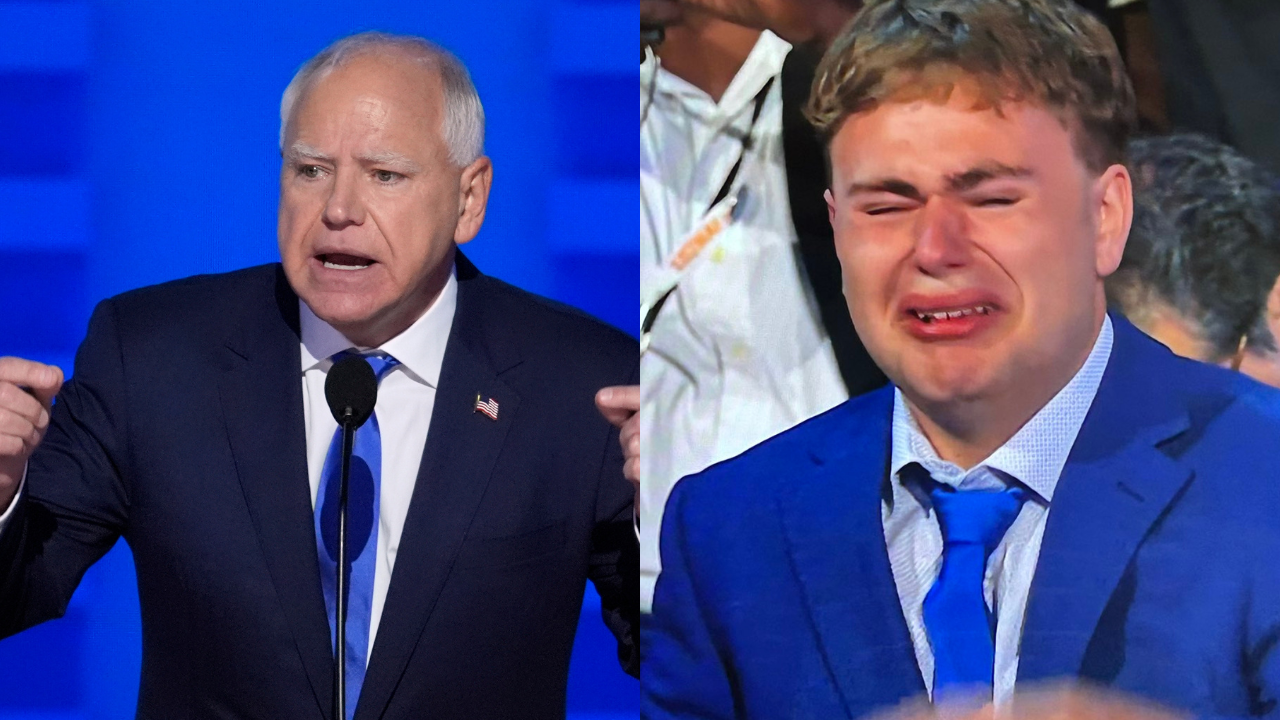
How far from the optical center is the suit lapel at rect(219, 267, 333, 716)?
6.70 ft

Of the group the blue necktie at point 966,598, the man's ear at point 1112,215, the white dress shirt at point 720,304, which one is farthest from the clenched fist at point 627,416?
the man's ear at point 1112,215

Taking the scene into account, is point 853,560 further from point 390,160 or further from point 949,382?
point 390,160

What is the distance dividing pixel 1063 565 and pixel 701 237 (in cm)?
64

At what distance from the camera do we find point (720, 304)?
74.9 inches

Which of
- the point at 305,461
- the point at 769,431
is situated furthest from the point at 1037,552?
the point at 305,461

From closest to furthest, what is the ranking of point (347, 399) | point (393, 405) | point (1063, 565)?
point (1063, 565)
point (347, 399)
point (393, 405)

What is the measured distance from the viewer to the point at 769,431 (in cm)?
188

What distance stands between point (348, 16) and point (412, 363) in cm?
67

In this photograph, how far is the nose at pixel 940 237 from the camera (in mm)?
1755

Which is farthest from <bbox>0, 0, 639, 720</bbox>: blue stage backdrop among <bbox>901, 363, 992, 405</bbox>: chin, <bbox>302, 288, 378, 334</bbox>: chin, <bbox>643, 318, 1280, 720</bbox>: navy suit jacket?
<bbox>901, 363, 992, 405</bbox>: chin

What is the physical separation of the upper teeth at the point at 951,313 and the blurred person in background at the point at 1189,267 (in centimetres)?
16

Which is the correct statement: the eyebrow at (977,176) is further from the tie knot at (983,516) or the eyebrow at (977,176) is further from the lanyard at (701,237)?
the tie knot at (983,516)

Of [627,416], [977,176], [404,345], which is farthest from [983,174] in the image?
[404,345]

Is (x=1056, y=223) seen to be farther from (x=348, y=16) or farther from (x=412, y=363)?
(x=348, y=16)
